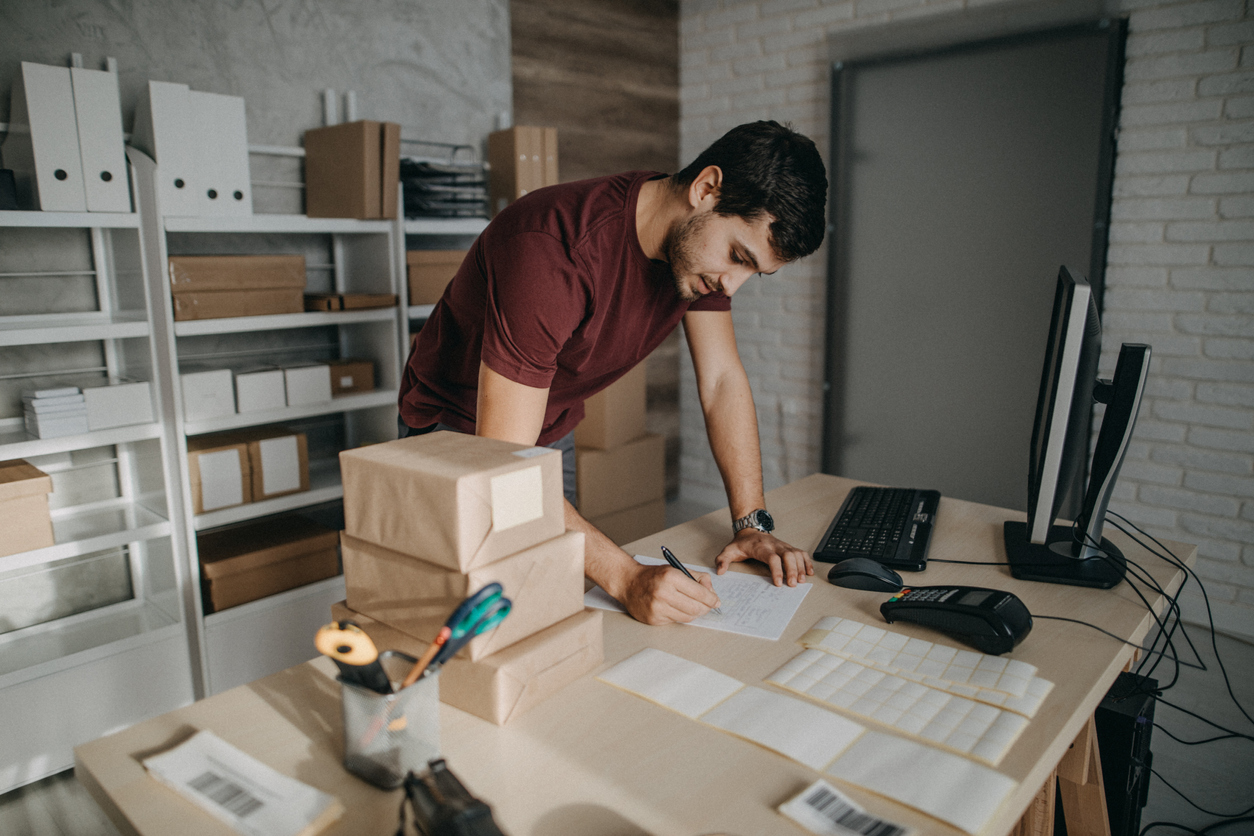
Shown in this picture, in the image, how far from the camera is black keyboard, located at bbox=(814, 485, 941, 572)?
130 cm

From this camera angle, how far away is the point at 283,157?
2564mm

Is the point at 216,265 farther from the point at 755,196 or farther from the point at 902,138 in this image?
the point at 902,138

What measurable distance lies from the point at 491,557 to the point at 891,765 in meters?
0.44

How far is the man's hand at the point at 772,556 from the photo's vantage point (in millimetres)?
1239

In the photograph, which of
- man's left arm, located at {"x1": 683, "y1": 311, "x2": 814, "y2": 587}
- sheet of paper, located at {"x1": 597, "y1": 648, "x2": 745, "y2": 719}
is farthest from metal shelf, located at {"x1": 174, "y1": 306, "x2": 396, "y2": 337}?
sheet of paper, located at {"x1": 597, "y1": 648, "x2": 745, "y2": 719}

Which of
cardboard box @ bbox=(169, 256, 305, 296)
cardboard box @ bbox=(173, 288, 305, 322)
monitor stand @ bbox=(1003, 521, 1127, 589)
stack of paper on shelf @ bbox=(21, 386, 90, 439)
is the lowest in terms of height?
monitor stand @ bbox=(1003, 521, 1127, 589)

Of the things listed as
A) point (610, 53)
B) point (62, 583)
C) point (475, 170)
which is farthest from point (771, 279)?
point (62, 583)

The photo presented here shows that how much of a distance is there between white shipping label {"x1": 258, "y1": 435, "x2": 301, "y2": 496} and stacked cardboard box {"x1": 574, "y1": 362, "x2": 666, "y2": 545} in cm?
105

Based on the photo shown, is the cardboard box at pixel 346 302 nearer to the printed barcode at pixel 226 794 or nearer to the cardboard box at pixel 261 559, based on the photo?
the cardboard box at pixel 261 559

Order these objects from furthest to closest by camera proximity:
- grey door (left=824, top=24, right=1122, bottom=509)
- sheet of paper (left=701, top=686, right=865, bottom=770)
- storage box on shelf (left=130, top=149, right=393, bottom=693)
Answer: grey door (left=824, top=24, right=1122, bottom=509) → storage box on shelf (left=130, top=149, right=393, bottom=693) → sheet of paper (left=701, top=686, right=865, bottom=770)

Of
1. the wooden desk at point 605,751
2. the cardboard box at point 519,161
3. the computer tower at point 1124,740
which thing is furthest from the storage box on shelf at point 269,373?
the computer tower at point 1124,740

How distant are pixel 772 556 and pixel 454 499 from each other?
623mm

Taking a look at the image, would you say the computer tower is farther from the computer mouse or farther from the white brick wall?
the white brick wall

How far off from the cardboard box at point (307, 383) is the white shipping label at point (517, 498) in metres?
1.67
